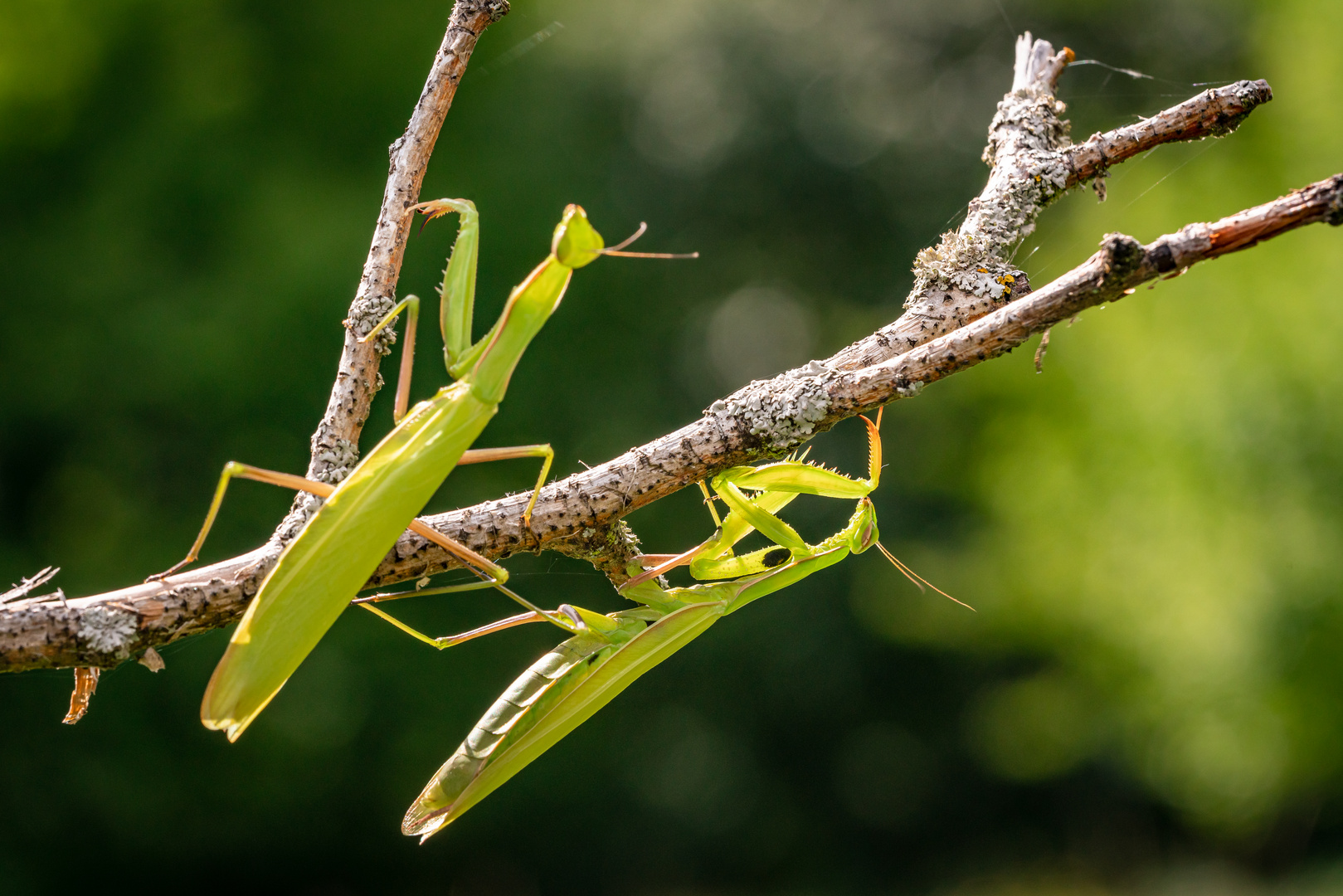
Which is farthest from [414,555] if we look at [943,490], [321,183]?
[943,490]

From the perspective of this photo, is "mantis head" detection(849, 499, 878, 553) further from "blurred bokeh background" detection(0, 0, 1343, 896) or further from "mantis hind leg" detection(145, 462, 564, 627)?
"blurred bokeh background" detection(0, 0, 1343, 896)

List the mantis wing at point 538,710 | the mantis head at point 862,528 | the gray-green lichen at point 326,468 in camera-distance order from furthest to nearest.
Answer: the mantis head at point 862,528 < the mantis wing at point 538,710 < the gray-green lichen at point 326,468

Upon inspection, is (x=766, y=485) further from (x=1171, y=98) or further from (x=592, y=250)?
(x=1171, y=98)

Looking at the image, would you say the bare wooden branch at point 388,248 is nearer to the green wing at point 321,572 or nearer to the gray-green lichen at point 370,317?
the gray-green lichen at point 370,317

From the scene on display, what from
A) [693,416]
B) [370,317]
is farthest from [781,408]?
[693,416]

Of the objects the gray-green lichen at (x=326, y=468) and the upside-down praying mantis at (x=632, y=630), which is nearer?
the gray-green lichen at (x=326, y=468)

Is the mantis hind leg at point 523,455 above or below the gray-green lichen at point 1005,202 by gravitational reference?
below

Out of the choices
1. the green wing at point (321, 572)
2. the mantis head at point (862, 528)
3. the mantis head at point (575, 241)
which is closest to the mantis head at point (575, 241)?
the mantis head at point (575, 241)
